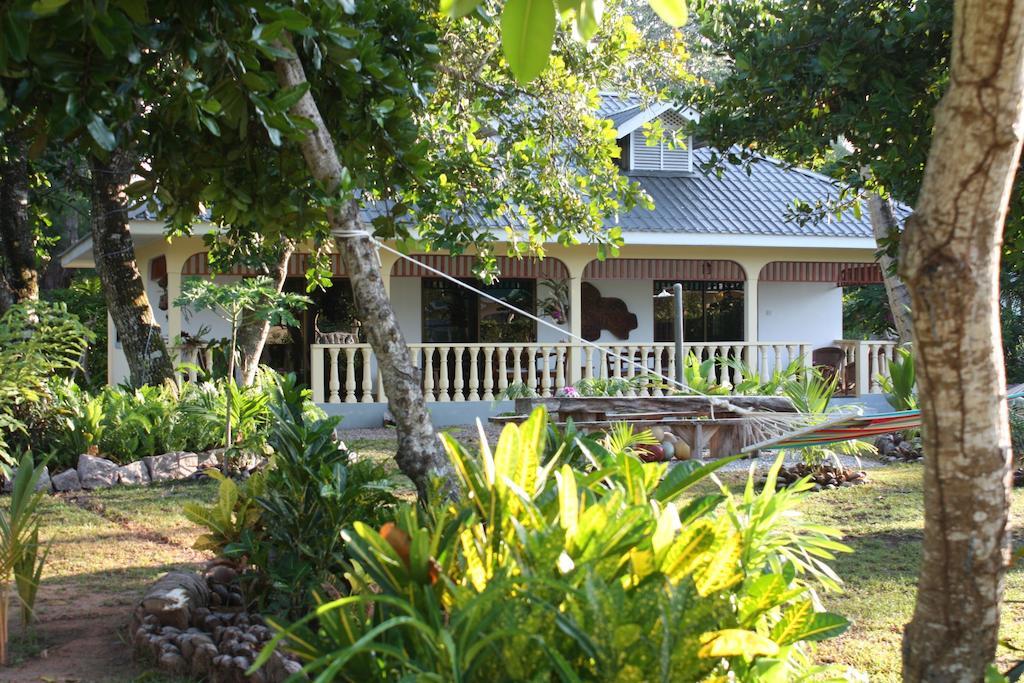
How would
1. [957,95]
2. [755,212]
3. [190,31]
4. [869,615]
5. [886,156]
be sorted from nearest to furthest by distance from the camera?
[957,95] < [190,31] < [869,615] < [886,156] < [755,212]

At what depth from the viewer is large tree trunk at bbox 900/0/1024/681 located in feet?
7.52

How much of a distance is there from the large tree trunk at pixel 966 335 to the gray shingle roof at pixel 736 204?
41.1 ft

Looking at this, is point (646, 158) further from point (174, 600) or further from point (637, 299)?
point (174, 600)

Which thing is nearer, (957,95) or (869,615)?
(957,95)

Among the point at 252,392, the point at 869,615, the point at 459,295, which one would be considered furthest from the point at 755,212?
the point at 869,615

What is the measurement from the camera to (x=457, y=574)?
2934mm

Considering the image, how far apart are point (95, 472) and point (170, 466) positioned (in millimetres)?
670

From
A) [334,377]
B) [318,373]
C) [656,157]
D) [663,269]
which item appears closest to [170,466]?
[334,377]

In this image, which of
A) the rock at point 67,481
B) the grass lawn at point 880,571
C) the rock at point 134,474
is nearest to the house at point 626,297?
the rock at point 134,474

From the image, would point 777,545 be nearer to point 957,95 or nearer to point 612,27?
point 957,95

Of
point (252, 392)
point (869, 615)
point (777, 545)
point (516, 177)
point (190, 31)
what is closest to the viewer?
point (777, 545)

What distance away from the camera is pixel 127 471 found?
9.18 metres

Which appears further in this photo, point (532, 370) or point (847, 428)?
point (532, 370)

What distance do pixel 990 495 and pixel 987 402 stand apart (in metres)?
0.24
